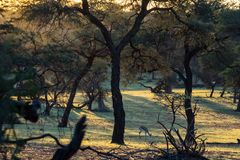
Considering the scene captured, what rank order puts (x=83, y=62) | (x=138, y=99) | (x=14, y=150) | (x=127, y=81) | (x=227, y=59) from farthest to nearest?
(x=138, y=99) → (x=83, y=62) → (x=227, y=59) → (x=127, y=81) → (x=14, y=150)

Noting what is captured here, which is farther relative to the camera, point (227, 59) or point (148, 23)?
point (227, 59)

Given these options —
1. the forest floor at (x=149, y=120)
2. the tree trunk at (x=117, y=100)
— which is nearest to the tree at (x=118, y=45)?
the tree trunk at (x=117, y=100)

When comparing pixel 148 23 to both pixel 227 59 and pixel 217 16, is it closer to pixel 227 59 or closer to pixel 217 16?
pixel 217 16

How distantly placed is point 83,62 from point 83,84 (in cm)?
1003

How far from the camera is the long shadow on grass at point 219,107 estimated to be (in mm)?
59000

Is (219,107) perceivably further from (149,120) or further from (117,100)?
(117,100)

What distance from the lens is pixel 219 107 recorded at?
212 feet

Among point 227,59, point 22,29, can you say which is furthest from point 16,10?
point 227,59

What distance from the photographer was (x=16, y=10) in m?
24.9

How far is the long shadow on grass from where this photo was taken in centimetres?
5900

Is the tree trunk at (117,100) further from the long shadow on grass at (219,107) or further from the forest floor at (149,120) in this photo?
the long shadow on grass at (219,107)

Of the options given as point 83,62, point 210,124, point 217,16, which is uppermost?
point 217,16

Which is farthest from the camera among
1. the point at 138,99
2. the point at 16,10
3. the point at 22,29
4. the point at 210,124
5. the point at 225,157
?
the point at 138,99

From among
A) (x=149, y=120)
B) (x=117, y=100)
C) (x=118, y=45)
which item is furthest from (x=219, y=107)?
(x=118, y=45)
